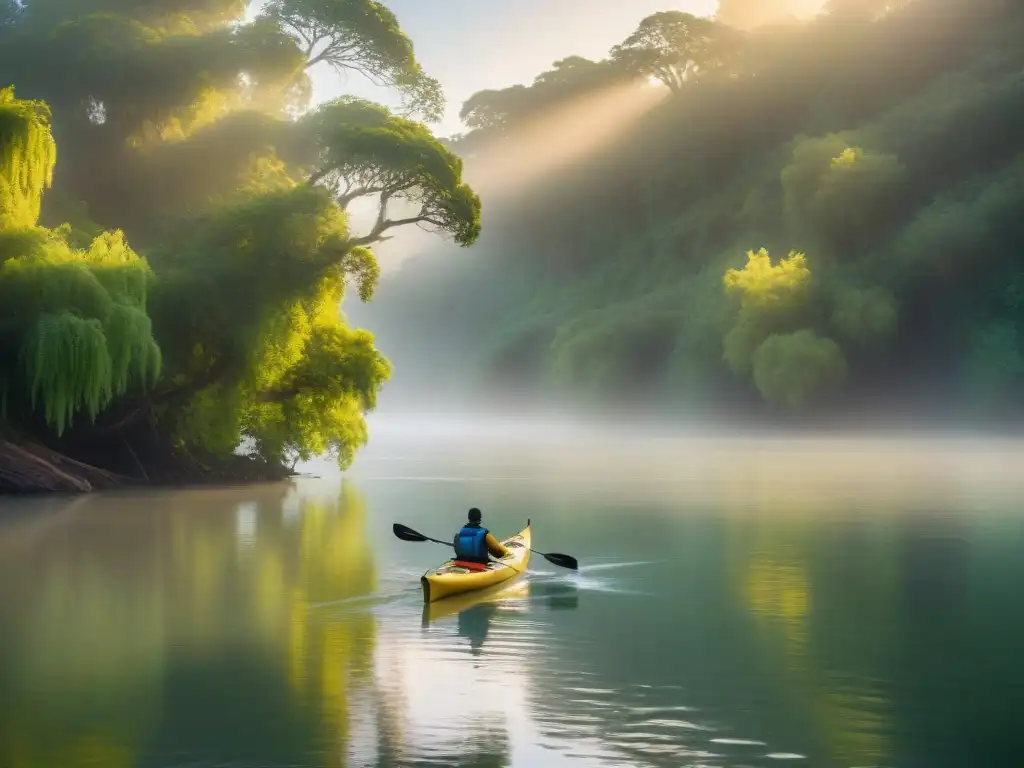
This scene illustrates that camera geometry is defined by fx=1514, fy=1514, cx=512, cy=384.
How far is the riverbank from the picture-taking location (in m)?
41.2

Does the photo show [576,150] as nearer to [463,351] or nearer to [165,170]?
[463,351]

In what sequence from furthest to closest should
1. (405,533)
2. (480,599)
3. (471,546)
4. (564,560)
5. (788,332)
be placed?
1. (788,332)
2. (405,533)
3. (564,560)
4. (471,546)
5. (480,599)

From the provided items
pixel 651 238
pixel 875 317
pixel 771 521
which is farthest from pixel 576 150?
pixel 771 521

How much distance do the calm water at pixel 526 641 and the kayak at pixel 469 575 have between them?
38cm

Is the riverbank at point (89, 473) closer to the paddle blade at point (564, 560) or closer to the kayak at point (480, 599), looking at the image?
the paddle blade at point (564, 560)

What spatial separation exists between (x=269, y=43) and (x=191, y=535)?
2473cm

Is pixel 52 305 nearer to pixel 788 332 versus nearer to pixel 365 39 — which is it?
pixel 365 39

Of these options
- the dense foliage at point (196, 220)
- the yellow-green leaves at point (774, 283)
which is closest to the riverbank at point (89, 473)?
the dense foliage at point (196, 220)

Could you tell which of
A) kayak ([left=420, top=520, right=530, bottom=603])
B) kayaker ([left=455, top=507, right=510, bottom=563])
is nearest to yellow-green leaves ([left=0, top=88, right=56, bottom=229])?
kayak ([left=420, top=520, right=530, bottom=603])

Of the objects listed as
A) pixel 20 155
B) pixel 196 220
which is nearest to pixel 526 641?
pixel 20 155

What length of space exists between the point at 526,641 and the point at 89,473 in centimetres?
2992

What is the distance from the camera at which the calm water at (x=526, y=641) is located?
1147cm

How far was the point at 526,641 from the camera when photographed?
663 inches

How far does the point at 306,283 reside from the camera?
4447 centimetres
